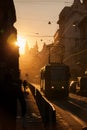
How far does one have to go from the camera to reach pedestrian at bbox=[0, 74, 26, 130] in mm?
11344

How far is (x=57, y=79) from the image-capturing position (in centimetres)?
4831

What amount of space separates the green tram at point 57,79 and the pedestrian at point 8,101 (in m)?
36.4

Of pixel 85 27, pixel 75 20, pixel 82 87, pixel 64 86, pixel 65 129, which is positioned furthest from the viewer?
pixel 75 20

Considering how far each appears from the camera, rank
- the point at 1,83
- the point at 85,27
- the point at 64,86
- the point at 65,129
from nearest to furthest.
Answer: the point at 1,83
the point at 65,129
the point at 64,86
the point at 85,27

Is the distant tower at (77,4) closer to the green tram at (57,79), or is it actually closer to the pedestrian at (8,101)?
the green tram at (57,79)

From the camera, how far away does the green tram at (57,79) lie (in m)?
48.1

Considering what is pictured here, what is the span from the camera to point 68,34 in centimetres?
13888

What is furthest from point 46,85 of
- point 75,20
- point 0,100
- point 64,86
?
point 75,20

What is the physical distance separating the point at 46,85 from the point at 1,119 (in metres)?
37.9

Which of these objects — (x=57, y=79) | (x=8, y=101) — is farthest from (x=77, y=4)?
(x=8, y=101)

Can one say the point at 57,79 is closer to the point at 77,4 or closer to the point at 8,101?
the point at 8,101

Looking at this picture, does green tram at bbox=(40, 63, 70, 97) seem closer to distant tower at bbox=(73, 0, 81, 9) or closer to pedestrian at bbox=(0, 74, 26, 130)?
pedestrian at bbox=(0, 74, 26, 130)

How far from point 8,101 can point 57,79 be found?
36918 mm

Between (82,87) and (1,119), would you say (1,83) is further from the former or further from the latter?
(82,87)
